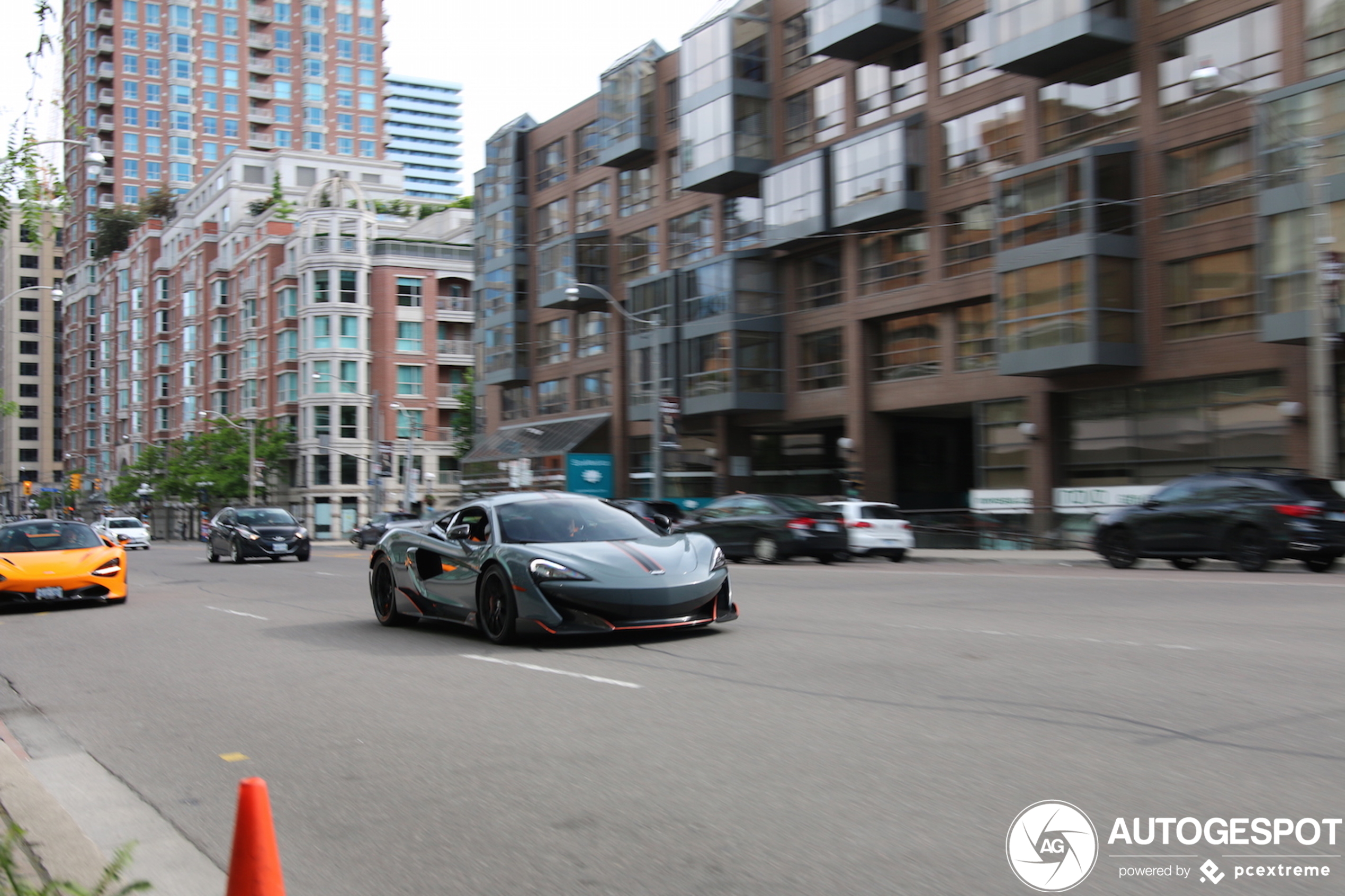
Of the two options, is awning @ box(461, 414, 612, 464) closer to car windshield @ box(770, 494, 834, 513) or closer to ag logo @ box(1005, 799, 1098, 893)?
car windshield @ box(770, 494, 834, 513)

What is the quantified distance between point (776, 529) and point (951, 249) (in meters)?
15.1

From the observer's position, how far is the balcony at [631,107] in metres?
50.2

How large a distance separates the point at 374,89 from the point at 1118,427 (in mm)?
105864

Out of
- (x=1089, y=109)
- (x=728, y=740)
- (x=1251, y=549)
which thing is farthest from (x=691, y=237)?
(x=728, y=740)

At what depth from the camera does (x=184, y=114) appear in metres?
118

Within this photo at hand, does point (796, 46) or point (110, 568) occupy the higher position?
point (796, 46)

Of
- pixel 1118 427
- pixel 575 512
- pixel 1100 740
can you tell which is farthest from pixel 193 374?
pixel 1100 740

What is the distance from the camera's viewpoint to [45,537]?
1738 cm

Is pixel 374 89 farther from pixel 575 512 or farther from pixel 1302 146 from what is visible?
pixel 575 512

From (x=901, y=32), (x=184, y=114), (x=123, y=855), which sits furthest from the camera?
(x=184, y=114)

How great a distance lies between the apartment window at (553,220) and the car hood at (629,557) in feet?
157

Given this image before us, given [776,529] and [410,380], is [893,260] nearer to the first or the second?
[776,529]

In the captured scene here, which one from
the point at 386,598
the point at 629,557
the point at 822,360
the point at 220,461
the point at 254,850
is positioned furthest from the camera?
the point at 220,461

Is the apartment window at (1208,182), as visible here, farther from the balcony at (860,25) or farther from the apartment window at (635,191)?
the apartment window at (635,191)
